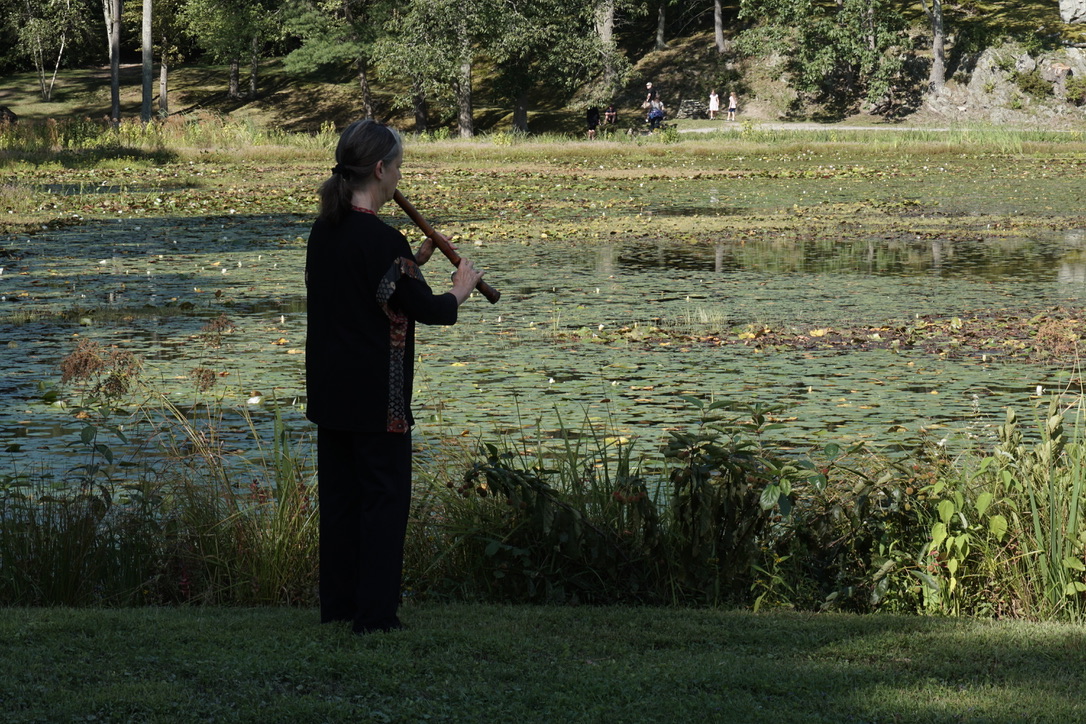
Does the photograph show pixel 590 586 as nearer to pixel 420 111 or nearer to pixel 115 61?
pixel 420 111

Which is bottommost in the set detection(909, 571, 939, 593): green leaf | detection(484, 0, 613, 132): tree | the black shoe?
detection(909, 571, 939, 593): green leaf

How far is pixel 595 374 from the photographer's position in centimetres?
1066

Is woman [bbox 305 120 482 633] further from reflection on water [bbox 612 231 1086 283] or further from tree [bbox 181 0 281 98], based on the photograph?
tree [bbox 181 0 281 98]

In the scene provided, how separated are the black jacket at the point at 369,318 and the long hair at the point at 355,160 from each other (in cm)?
7

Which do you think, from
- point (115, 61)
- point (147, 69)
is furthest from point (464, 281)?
point (115, 61)

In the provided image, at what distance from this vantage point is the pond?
30.3 feet

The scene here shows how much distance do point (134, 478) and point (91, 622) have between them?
2.58m

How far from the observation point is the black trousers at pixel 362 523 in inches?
198

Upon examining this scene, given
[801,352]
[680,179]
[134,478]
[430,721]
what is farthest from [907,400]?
[680,179]

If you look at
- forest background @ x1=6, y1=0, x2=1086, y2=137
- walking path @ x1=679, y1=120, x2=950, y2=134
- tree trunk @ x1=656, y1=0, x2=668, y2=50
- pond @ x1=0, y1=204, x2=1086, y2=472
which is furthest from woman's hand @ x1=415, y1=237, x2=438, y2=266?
tree trunk @ x1=656, y1=0, x2=668, y2=50

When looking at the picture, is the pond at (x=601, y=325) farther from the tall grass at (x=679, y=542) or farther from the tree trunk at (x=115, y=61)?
the tree trunk at (x=115, y=61)

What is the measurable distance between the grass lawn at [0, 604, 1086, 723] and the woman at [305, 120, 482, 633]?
350 millimetres

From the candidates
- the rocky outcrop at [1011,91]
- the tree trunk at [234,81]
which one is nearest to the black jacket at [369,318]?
the rocky outcrop at [1011,91]

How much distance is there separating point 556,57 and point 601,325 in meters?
38.8
